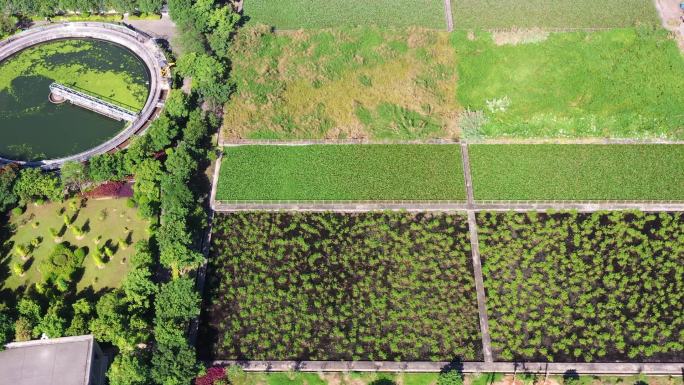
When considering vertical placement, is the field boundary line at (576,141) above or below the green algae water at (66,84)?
below

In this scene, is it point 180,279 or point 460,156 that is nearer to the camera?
point 180,279

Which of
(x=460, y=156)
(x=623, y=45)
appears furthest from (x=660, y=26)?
(x=460, y=156)

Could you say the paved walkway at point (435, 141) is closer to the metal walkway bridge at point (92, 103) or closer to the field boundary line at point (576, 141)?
the field boundary line at point (576, 141)

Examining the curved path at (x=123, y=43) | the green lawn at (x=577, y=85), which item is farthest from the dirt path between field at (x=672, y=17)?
the curved path at (x=123, y=43)

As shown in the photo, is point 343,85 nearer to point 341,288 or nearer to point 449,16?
point 449,16

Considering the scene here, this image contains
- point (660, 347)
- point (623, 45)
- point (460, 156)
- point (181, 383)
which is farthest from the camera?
point (623, 45)

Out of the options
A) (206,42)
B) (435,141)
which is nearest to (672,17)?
(435,141)

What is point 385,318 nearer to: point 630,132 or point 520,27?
point 630,132
